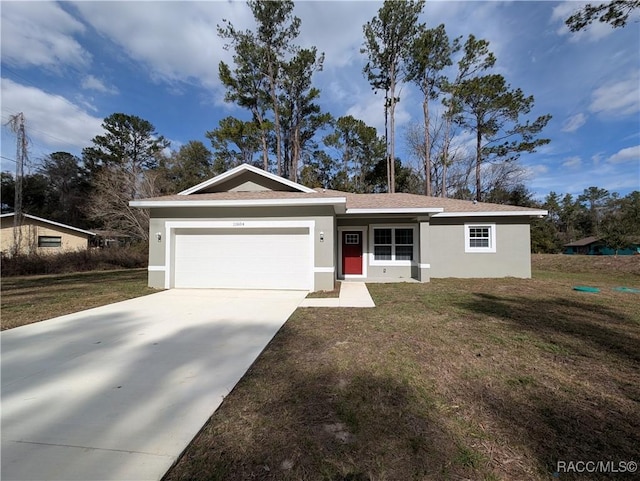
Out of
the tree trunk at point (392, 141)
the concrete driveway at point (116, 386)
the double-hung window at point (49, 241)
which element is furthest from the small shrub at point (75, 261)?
the tree trunk at point (392, 141)

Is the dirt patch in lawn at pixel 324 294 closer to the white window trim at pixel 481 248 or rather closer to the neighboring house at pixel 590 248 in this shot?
the white window trim at pixel 481 248

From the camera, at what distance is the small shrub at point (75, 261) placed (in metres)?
13.8

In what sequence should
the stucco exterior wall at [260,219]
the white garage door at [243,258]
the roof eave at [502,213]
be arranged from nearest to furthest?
the stucco exterior wall at [260,219] < the white garage door at [243,258] < the roof eave at [502,213]

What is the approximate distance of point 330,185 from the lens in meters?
26.0

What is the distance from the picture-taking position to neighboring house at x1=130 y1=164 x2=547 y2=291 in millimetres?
8742

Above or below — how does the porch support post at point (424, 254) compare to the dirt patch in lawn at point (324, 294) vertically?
above

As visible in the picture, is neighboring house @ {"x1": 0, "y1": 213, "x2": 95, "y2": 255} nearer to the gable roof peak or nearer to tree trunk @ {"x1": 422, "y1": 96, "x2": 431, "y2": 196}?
the gable roof peak

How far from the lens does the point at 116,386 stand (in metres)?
3.03

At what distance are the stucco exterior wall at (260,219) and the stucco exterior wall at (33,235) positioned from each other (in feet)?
46.9

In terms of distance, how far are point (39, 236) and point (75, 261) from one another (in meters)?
8.80

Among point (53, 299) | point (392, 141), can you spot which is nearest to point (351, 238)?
point (53, 299)

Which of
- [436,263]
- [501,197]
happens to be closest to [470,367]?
[436,263]

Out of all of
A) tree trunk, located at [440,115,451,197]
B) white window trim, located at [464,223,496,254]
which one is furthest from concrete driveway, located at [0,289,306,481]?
tree trunk, located at [440,115,451,197]

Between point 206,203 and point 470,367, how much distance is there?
26.5ft
